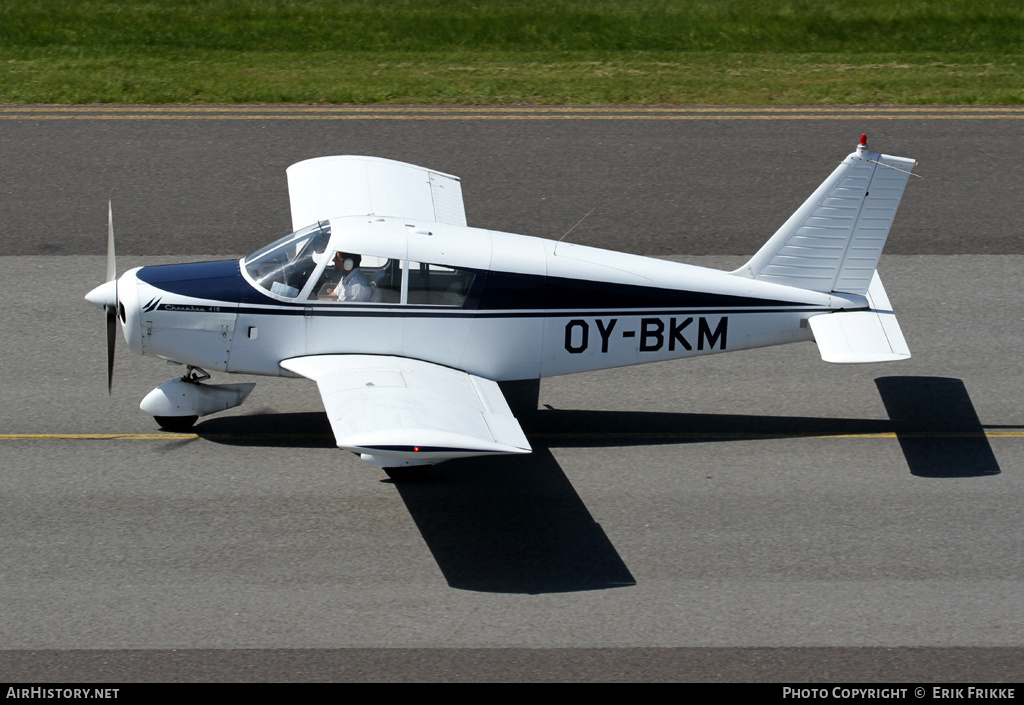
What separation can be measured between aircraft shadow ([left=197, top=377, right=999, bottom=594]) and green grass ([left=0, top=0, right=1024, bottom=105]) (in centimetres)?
959

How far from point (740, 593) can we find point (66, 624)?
534cm

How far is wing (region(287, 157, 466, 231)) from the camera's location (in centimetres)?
1274

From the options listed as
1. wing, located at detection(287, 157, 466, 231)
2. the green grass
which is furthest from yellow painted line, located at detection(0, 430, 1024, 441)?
the green grass

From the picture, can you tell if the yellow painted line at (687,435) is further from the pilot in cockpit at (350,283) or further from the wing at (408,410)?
the pilot in cockpit at (350,283)

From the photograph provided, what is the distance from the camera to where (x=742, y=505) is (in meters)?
10.4

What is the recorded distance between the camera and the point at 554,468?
11.0 m

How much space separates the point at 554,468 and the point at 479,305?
5.73 feet

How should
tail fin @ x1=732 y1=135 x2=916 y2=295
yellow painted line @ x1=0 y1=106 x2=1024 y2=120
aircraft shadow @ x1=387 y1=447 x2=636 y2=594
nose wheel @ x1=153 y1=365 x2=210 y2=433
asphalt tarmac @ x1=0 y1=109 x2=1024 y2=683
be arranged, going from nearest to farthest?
asphalt tarmac @ x1=0 y1=109 x2=1024 y2=683 < aircraft shadow @ x1=387 y1=447 x2=636 y2=594 < tail fin @ x1=732 y1=135 x2=916 y2=295 < nose wheel @ x1=153 y1=365 x2=210 y2=433 < yellow painted line @ x1=0 y1=106 x2=1024 y2=120

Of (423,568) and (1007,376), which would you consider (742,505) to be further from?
(1007,376)

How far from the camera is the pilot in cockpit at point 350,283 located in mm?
10797

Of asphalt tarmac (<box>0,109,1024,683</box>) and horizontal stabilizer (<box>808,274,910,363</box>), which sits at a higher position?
horizontal stabilizer (<box>808,274,910,363</box>)

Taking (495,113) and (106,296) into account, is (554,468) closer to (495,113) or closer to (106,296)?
(106,296)

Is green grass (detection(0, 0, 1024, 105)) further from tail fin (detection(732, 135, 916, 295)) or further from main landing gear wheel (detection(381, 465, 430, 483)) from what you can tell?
main landing gear wheel (detection(381, 465, 430, 483))

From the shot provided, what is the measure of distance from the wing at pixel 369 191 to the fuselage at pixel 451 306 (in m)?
1.65
